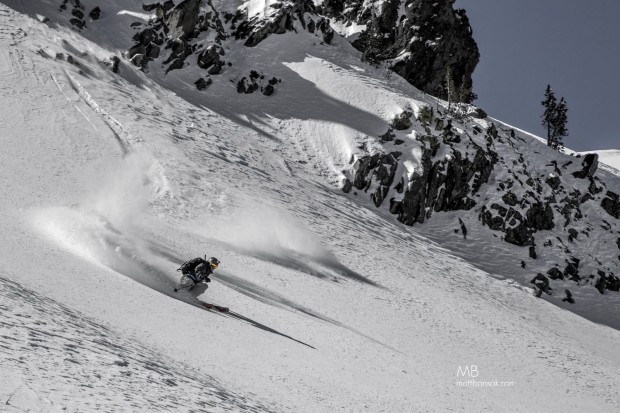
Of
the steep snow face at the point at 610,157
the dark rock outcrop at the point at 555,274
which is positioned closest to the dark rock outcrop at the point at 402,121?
the dark rock outcrop at the point at 555,274

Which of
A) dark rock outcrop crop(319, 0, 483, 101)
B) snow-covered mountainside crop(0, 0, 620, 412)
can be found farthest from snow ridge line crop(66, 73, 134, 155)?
dark rock outcrop crop(319, 0, 483, 101)

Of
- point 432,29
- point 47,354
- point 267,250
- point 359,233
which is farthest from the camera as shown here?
point 432,29

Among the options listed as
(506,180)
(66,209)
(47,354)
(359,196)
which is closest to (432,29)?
(506,180)

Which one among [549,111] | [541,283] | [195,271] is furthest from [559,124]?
[195,271]

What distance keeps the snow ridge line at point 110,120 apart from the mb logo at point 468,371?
20095mm

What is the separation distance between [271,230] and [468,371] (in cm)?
1139

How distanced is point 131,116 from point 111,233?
18662 mm

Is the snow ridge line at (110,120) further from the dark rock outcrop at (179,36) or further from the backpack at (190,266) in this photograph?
the backpack at (190,266)

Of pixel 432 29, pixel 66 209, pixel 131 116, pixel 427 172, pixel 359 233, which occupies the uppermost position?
pixel 432 29

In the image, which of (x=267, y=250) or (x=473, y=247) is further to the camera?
(x=473, y=247)

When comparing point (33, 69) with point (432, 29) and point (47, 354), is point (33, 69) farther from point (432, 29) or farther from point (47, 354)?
point (432, 29)

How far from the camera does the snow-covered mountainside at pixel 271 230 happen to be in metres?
8.32

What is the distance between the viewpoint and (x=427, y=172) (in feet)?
131

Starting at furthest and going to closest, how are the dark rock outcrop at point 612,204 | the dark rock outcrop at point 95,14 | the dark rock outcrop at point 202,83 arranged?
1. the dark rock outcrop at point 95,14
2. the dark rock outcrop at point 202,83
3. the dark rock outcrop at point 612,204
